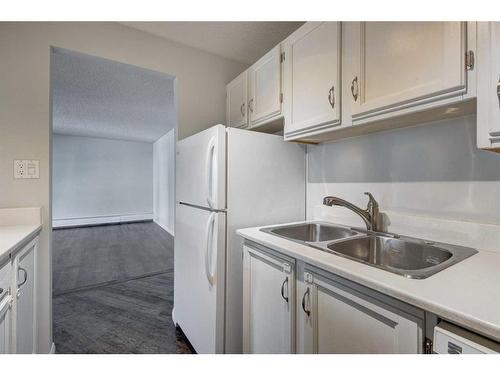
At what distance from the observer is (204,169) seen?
5.17 ft

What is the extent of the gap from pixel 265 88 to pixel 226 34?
647 mm

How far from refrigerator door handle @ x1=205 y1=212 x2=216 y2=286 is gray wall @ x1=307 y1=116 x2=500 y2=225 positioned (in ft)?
2.70

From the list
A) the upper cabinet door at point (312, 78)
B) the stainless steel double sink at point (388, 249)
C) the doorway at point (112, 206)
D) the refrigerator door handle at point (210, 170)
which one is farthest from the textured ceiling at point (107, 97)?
the stainless steel double sink at point (388, 249)

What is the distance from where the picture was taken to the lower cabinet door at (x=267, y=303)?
3.69ft

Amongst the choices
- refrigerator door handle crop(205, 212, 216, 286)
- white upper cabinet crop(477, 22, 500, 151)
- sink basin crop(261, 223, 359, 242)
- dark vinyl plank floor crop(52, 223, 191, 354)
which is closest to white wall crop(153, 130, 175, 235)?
dark vinyl plank floor crop(52, 223, 191, 354)

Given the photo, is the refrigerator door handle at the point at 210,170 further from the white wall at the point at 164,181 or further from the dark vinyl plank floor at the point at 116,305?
the white wall at the point at 164,181

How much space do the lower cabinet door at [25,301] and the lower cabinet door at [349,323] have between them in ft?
4.29

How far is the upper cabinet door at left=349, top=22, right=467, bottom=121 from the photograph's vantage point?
0.86 m

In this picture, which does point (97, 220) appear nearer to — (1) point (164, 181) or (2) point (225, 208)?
(1) point (164, 181)

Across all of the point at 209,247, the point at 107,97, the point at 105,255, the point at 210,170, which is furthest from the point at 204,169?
the point at 105,255

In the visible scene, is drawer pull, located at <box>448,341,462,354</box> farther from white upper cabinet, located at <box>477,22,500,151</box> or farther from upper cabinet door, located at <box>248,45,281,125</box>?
upper cabinet door, located at <box>248,45,281,125</box>
